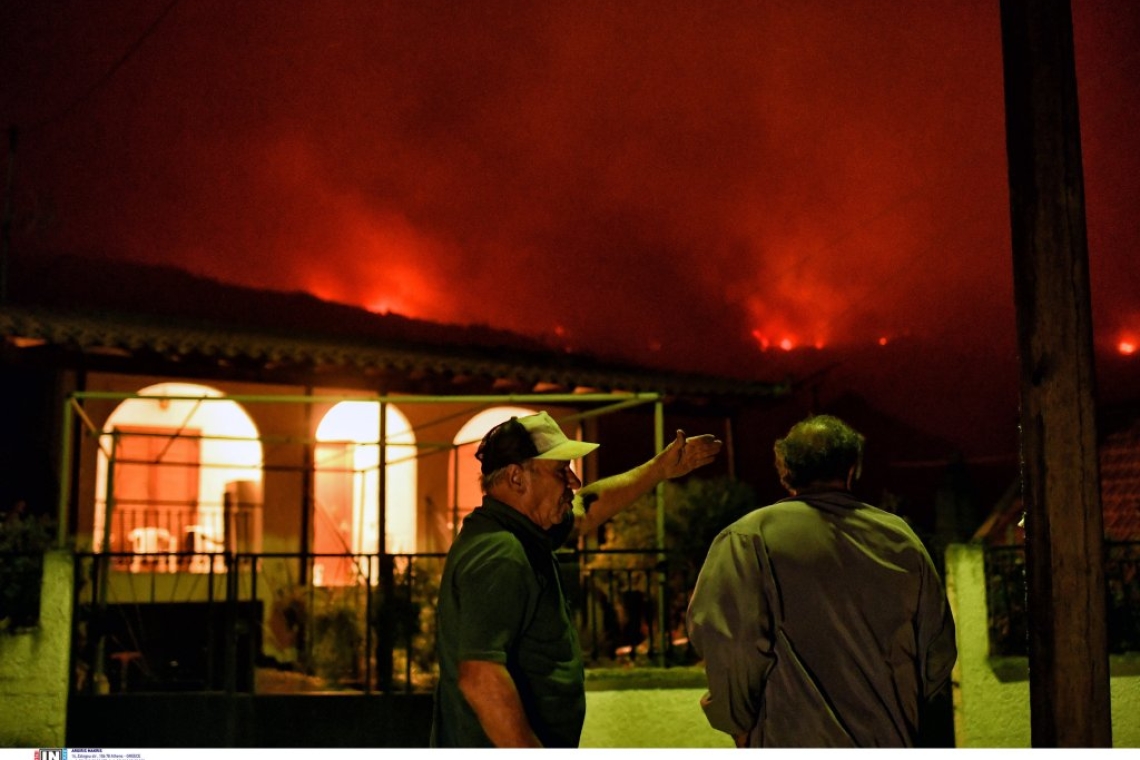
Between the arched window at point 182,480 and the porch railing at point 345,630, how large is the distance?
216 centimetres

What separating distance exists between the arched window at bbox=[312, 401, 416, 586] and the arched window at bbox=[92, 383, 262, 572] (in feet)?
2.97

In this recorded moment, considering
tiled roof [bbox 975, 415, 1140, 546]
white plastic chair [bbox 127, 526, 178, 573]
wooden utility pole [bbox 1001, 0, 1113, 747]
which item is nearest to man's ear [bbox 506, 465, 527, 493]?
wooden utility pole [bbox 1001, 0, 1113, 747]

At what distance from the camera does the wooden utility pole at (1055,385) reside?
3.59 m

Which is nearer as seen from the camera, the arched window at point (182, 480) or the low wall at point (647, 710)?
the low wall at point (647, 710)

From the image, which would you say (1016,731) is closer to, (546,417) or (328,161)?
(546,417)

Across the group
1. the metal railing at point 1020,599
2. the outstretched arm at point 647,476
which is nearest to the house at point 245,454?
the metal railing at point 1020,599

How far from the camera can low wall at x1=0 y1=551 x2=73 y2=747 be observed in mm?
6348

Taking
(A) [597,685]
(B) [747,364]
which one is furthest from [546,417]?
(B) [747,364]

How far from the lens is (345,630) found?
784 cm

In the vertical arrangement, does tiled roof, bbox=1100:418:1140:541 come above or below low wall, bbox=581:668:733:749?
above

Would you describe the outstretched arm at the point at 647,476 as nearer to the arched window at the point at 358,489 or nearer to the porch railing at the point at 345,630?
the porch railing at the point at 345,630

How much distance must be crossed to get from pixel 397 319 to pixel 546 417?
12.0 meters

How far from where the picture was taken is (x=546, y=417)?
127 inches

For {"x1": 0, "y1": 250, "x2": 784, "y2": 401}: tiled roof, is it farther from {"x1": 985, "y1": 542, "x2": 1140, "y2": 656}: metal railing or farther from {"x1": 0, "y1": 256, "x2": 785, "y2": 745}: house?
{"x1": 985, "y1": 542, "x2": 1140, "y2": 656}: metal railing
